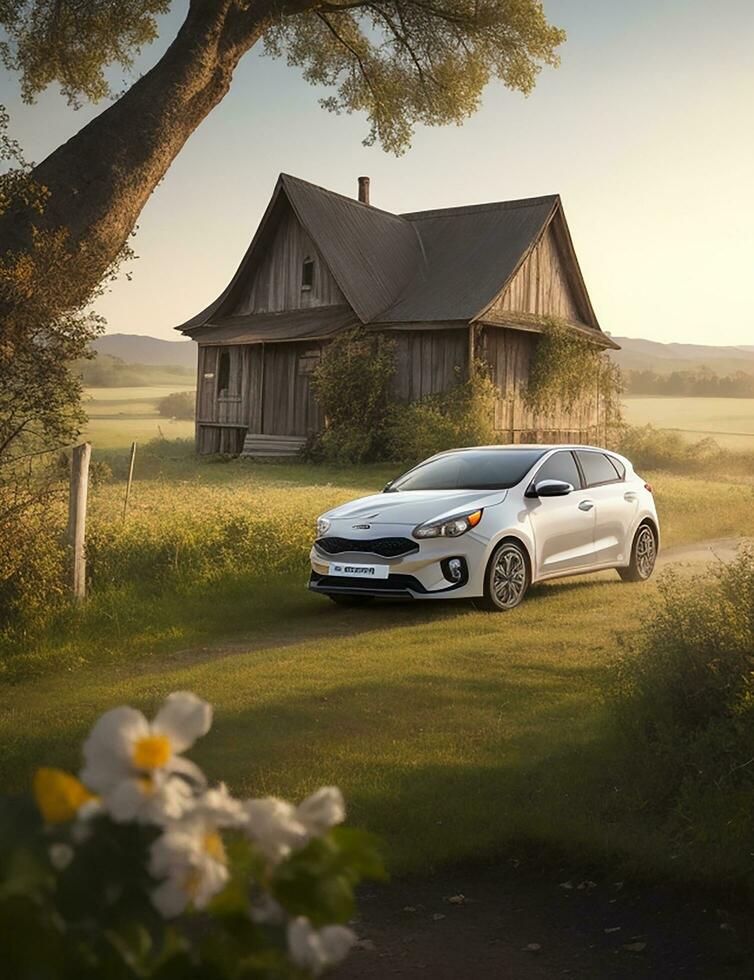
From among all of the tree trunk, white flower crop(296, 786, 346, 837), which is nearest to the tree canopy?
the tree trunk

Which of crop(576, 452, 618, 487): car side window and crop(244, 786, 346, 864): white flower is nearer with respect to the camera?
crop(244, 786, 346, 864): white flower

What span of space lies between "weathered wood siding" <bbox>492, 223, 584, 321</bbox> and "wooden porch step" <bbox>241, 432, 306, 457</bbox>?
734 cm

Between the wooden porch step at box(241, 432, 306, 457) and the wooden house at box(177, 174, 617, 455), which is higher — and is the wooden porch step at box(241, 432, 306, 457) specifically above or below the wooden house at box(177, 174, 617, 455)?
below

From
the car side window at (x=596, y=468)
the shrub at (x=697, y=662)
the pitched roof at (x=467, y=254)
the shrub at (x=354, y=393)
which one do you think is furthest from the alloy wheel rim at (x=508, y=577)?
the pitched roof at (x=467, y=254)

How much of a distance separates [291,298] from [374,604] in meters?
26.0

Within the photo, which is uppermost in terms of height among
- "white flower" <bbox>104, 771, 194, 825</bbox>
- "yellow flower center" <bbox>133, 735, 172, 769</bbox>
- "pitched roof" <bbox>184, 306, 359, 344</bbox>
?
"pitched roof" <bbox>184, 306, 359, 344</bbox>

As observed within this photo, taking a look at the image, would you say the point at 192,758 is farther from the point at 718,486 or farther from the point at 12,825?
the point at 718,486

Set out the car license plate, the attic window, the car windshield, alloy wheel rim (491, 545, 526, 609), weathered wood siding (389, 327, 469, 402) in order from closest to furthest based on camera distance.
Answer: the car license plate
alloy wheel rim (491, 545, 526, 609)
the car windshield
weathered wood siding (389, 327, 469, 402)
the attic window

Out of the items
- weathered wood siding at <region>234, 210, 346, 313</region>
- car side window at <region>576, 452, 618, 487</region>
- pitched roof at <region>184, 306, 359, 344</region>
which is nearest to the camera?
car side window at <region>576, 452, 618, 487</region>

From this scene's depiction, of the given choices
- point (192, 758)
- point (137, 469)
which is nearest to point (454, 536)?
point (192, 758)

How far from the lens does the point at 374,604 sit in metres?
13.6

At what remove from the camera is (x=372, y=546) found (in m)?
12.4

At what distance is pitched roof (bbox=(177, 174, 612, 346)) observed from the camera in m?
35.2

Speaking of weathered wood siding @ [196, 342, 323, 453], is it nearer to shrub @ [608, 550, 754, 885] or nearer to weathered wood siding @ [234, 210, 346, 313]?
weathered wood siding @ [234, 210, 346, 313]
